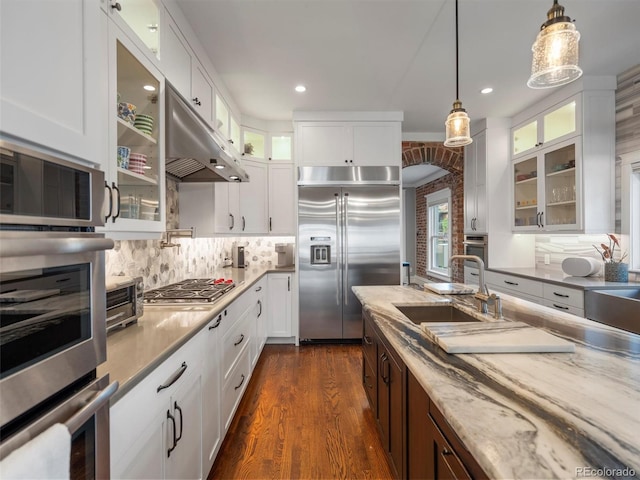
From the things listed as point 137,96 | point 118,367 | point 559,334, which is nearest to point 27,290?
point 118,367

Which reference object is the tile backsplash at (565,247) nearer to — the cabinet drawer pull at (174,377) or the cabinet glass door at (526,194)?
the cabinet glass door at (526,194)

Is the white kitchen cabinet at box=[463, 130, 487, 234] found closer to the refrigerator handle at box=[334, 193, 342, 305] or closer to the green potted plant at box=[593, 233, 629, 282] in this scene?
the green potted plant at box=[593, 233, 629, 282]

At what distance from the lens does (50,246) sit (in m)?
0.59

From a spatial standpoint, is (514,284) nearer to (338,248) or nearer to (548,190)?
(548,190)

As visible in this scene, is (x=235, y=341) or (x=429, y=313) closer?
(x=429, y=313)

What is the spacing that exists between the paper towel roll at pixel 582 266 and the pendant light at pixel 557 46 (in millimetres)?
2338

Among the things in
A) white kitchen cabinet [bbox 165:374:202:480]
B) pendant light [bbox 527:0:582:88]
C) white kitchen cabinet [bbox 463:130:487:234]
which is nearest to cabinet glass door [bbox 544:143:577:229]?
white kitchen cabinet [bbox 463:130:487:234]

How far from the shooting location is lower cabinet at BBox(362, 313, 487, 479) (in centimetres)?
80

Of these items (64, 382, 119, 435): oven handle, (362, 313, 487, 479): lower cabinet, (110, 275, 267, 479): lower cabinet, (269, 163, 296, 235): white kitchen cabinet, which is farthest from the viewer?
(269, 163, 296, 235): white kitchen cabinet

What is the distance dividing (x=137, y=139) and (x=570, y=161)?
3840 mm

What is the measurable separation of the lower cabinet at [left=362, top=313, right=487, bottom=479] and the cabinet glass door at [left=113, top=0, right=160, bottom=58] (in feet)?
6.72

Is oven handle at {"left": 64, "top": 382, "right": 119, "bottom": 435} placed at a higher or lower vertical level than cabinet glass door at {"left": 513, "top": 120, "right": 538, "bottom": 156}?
lower

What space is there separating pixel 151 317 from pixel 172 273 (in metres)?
1.08

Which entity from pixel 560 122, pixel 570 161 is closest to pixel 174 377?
pixel 570 161
